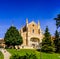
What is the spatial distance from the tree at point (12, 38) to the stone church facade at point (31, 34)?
7.99 metres

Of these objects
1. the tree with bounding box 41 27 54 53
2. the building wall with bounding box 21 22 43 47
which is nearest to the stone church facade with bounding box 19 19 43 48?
the building wall with bounding box 21 22 43 47

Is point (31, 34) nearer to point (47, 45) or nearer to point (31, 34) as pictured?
point (31, 34)

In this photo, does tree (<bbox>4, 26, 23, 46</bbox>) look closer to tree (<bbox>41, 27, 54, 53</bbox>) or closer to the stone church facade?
the stone church facade

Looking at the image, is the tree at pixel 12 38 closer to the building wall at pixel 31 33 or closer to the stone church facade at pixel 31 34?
the stone church facade at pixel 31 34

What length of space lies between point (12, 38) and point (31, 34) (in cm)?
1431

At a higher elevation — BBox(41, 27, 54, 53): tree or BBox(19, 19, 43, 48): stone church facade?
BBox(19, 19, 43, 48): stone church facade

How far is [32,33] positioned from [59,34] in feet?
60.5

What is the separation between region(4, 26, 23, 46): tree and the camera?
8204cm

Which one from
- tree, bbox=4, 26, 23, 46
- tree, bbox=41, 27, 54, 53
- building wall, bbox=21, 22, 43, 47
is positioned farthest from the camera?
building wall, bbox=21, 22, 43, 47

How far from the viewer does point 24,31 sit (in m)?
97.6

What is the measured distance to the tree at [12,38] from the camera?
82.0 meters

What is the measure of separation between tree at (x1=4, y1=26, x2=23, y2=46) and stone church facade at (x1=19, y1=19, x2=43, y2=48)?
7989 mm

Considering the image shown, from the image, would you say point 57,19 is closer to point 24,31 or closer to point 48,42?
point 48,42

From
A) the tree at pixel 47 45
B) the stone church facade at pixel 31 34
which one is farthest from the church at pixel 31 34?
the tree at pixel 47 45
